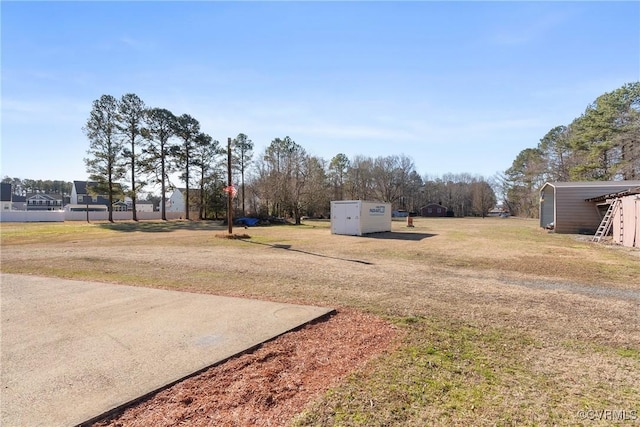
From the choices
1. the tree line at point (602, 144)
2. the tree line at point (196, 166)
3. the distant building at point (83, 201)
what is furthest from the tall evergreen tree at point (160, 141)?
the tree line at point (602, 144)

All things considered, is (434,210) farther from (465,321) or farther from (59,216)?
(465,321)

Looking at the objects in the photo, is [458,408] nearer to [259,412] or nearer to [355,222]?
[259,412]

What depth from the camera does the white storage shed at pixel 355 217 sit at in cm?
2034

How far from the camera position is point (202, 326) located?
13.8 ft

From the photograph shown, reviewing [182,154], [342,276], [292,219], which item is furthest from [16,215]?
[342,276]

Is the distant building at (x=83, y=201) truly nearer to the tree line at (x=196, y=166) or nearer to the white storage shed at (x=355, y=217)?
the tree line at (x=196, y=166)

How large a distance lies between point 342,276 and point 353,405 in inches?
206

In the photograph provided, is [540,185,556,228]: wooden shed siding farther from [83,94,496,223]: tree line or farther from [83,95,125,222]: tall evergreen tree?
[83,95,125,222]: tall evergreen tree

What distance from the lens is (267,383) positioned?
2.82 meters

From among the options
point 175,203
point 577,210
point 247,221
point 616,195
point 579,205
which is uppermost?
point 175,203

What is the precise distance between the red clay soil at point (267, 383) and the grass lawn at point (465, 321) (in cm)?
19

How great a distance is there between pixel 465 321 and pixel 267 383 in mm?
2803

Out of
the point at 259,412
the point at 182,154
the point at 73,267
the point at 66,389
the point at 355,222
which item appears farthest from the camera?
the point at 182,154

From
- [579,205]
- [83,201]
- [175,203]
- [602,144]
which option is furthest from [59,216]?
[602,144]
